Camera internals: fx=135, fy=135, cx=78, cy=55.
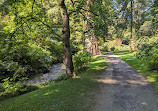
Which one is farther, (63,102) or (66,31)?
(66,31)

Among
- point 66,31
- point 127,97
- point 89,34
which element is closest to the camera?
point 127,97

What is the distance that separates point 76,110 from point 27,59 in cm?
1117

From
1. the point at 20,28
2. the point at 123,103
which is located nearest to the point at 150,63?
the point at 123,103

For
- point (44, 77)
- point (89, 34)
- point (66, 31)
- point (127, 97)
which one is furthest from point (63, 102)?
point (44, 77)

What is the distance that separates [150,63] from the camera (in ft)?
32.1

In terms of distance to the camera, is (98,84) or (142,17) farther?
(142,17)

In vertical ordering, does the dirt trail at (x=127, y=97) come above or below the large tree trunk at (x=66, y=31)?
below

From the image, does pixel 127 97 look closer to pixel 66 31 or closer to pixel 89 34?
pixel 66 31

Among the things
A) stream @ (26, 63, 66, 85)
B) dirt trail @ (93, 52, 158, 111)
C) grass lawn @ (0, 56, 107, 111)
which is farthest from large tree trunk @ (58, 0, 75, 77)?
dirt trail @ (93, 52, 158, 111)

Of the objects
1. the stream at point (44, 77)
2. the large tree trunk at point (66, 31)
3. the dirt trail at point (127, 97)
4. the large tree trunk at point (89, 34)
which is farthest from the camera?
the stream at point (44, 77)

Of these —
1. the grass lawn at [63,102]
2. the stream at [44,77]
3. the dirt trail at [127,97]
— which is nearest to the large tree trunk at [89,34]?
the stream at [44,77]

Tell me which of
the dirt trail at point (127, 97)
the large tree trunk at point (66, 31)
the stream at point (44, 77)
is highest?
the large tree trunk at point (66, 31)

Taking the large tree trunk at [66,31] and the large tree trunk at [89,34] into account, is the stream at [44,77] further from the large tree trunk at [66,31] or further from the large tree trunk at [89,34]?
the large tree trunk at [89,34]

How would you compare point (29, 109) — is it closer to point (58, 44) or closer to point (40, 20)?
point (40, 20)
